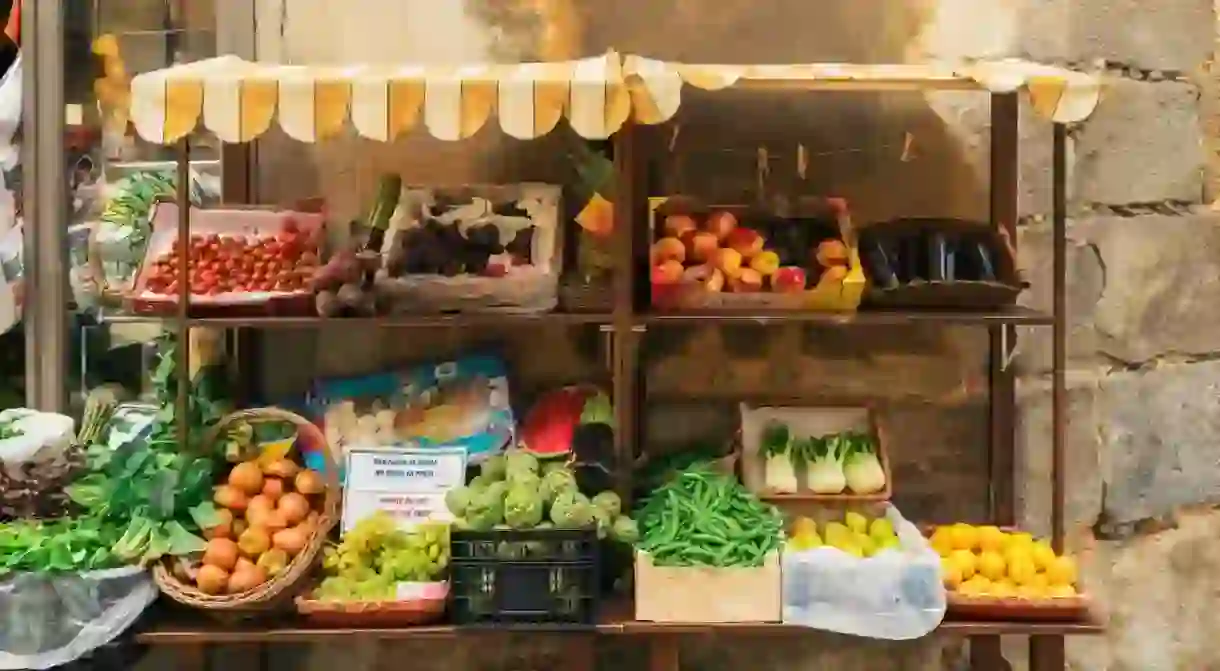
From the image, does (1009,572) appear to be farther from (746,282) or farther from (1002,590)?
(746,282)

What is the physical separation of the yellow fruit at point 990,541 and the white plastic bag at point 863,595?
8.9 inches

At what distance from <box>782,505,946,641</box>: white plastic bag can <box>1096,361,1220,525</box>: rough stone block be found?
2.76 feet

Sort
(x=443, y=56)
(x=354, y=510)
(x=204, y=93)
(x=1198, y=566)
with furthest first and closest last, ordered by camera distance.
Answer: (x=1198, y=566) < (x=443, y=56) < (x=354, y=510) < (x=204, y=93)

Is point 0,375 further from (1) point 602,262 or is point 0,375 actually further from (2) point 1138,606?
(2) point 1138,606

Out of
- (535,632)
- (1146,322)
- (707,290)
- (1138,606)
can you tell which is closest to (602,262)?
(707,290)

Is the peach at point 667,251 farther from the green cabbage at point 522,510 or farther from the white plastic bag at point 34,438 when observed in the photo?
the white plastic bag at point 34,438

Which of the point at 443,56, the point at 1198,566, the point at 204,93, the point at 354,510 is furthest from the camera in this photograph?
the point at 1198,566

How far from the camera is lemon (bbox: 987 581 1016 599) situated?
2.43 metres

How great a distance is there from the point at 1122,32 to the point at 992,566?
128 centimetres

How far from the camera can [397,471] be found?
8.52 ft

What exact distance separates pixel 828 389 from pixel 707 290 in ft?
1.69

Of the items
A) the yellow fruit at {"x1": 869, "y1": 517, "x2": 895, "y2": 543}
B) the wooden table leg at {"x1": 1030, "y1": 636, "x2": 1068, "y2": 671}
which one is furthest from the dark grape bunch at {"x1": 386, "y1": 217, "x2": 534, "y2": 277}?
the wooden table leg at {"x1": 1030, "y1": 636, "x2": 1068, "y2": 671}

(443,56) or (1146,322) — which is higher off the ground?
(443,56)

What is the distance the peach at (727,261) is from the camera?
8.45ft
